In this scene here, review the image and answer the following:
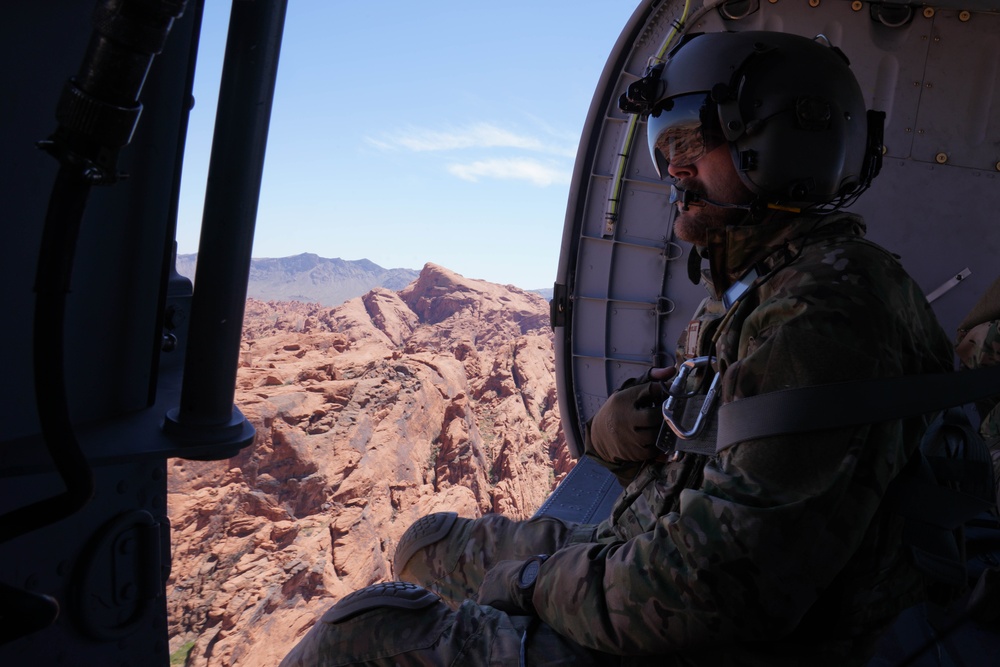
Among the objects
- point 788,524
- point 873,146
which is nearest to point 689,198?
point 873,146

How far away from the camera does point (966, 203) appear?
3645mm

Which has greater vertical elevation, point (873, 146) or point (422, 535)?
point (873, 146)

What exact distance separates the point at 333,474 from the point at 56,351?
55.5 feet

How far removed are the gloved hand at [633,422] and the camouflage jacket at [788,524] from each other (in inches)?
15.3

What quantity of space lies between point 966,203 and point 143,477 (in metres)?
4.05

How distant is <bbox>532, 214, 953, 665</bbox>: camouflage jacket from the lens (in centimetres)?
129

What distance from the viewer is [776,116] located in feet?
5.87

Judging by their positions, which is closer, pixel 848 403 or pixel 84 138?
pixel 84 138

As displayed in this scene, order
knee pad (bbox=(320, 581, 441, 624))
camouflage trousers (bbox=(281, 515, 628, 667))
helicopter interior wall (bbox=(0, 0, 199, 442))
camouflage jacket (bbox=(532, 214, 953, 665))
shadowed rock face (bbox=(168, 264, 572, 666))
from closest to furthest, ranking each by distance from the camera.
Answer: helicopter interior wall (bbox=(0, 0, 199, 442)) < camouflage jacket (bbox=(532, 214, 953, 665)) < camouflage trousers (bbox=(281, 515, 628, 667)) < knee pad (bbox=(320, 581, 441, 624)) < shadowed rock face (bbox=(168, 264, 572, 666))

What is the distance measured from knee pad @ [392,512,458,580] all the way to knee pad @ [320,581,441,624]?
707mm

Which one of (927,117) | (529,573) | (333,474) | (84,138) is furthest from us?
(333,474)

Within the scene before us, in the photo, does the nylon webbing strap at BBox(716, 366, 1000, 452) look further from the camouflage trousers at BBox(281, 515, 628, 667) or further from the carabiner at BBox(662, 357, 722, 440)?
the camouflage trousers at BBox(281, 515, 628, 667)

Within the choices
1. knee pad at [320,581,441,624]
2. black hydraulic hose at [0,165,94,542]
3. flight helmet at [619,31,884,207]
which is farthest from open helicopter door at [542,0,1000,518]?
black hydraulic hose at [0,165,94,542]

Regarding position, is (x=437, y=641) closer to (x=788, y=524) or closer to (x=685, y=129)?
(x=788, y=524)
